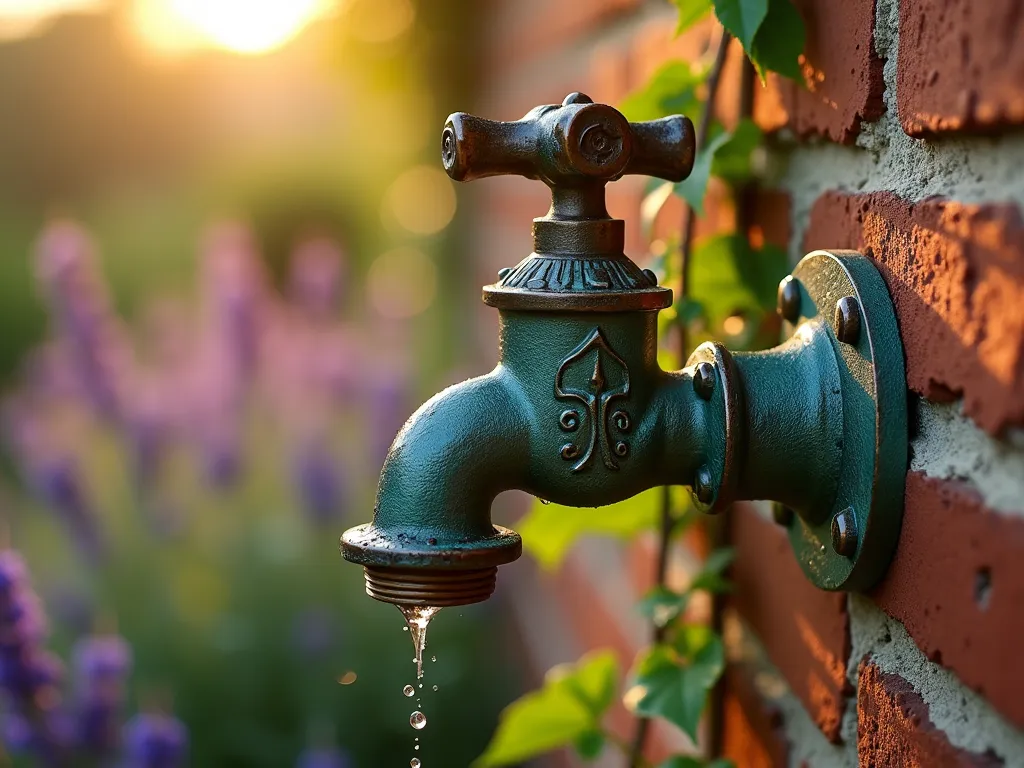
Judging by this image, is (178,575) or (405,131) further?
(405,131)

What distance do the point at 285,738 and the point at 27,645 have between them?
82 centimetres

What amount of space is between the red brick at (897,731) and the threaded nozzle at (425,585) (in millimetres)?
188

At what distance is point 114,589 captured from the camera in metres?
2.10

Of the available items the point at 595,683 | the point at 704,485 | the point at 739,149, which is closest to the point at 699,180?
the point at 739,149

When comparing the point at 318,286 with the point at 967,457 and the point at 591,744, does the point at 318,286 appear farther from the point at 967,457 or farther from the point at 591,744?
the point at 967,457

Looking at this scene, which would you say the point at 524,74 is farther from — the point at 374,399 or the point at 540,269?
→ the point at 540,269

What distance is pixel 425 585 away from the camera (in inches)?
21.1

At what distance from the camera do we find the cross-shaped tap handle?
21.2 inches

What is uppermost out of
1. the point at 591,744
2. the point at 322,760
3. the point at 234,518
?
the point at 591,744

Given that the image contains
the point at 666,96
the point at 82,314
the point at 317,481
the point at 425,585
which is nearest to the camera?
the point at 425,585

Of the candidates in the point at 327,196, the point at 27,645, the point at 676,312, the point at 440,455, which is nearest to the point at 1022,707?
the point at 440,455

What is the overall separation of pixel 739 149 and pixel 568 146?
0.23 metres

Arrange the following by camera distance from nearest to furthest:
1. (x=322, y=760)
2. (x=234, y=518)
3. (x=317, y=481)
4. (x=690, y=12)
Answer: (x=690, y=12), (x=322, y=760), (x=317, y=481), (x=234, y=518)

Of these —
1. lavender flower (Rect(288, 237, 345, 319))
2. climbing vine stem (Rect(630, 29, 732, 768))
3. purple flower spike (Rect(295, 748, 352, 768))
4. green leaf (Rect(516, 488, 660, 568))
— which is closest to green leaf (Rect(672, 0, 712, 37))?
climbing vine stem (Rect(630, 29, 732, 768))
